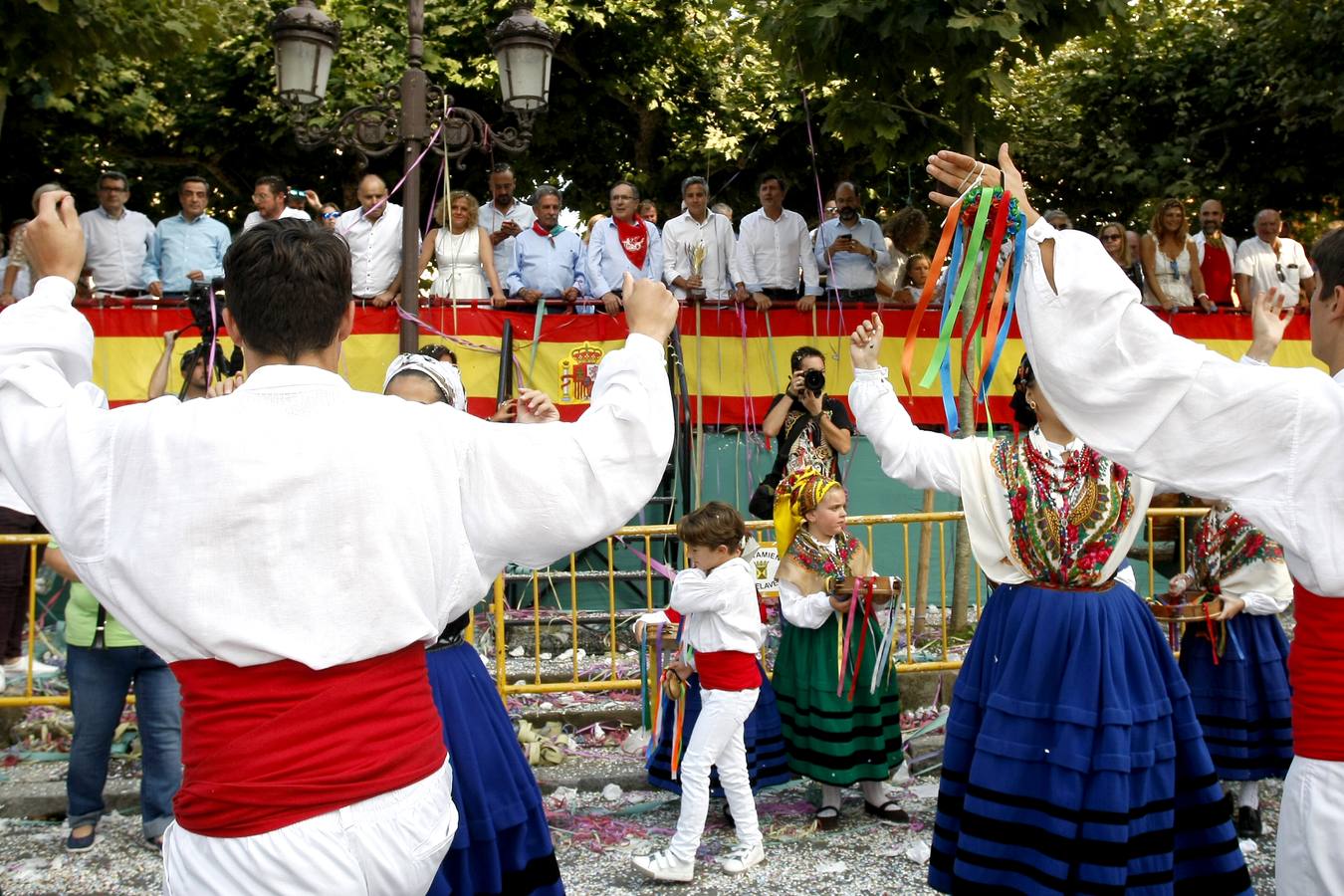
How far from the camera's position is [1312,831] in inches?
91.3

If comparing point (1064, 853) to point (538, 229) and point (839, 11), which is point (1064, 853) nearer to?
point (839, 11)

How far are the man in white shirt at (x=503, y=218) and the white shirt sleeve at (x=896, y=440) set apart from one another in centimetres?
616

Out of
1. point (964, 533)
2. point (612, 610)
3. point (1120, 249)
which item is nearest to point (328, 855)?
point (612, 610)

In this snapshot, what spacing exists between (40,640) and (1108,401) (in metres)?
7.08

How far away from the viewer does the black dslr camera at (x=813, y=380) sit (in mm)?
6863

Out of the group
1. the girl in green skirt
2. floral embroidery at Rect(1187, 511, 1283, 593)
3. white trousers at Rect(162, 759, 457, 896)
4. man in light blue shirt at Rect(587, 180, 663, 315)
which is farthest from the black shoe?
man in light blue shirt at Rect(587, 180, 663, 315)

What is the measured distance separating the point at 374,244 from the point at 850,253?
3567mm

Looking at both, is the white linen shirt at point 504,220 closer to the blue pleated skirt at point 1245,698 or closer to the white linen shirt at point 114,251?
the white linen shirt at point 114,251

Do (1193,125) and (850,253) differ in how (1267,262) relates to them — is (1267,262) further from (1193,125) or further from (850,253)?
(1193,125)

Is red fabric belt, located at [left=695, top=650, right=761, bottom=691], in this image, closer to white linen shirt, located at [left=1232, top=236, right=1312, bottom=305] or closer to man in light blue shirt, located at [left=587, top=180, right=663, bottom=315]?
A: man in light blue shirt, located at [left=587, top=180, right=663, bottom=315]

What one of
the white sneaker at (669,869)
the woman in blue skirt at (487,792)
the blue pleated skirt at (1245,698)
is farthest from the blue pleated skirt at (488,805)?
the blue pleated skirt at (1245,698)

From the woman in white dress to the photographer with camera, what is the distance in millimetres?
3265

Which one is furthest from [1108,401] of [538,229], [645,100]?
[645,100]

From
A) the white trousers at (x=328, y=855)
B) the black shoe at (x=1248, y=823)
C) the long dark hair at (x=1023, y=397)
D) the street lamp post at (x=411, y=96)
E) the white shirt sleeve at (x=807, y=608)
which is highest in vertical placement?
the street lamp post at (x=411, y=96)
